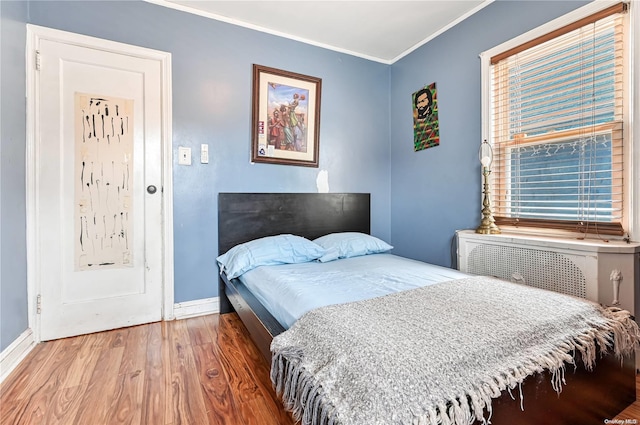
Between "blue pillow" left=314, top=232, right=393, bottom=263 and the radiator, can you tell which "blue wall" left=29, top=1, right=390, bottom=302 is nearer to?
"blue pillow" left=314, top=232, right=393, bottom=263

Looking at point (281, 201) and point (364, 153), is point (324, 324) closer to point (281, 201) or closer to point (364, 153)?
point (281, 201)

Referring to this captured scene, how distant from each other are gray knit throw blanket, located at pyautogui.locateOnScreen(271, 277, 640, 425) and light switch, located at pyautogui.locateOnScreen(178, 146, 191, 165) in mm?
1711

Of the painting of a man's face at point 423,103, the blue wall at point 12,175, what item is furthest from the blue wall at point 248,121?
the painting of a man's face at point 423,103

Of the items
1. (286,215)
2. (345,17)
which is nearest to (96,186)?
(286,215)

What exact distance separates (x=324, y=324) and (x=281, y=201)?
66.7 inches

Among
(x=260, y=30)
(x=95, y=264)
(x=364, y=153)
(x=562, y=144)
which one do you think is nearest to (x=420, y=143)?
(x=364, y=153)

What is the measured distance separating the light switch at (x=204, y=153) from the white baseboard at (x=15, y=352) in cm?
154

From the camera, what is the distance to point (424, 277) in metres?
1.75

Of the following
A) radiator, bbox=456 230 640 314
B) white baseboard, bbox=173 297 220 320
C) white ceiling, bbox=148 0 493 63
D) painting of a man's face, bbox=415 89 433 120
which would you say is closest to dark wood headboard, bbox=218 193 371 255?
white baseboard, bbox=173 297 220 320

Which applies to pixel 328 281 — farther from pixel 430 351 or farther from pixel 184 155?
pixel 184 155

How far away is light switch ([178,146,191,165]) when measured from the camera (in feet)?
7.47

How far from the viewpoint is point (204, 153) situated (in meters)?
2.36

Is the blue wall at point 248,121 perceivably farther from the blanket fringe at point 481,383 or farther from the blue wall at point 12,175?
the blanket fringe at point 481,383

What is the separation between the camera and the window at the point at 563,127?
5.42 feet
